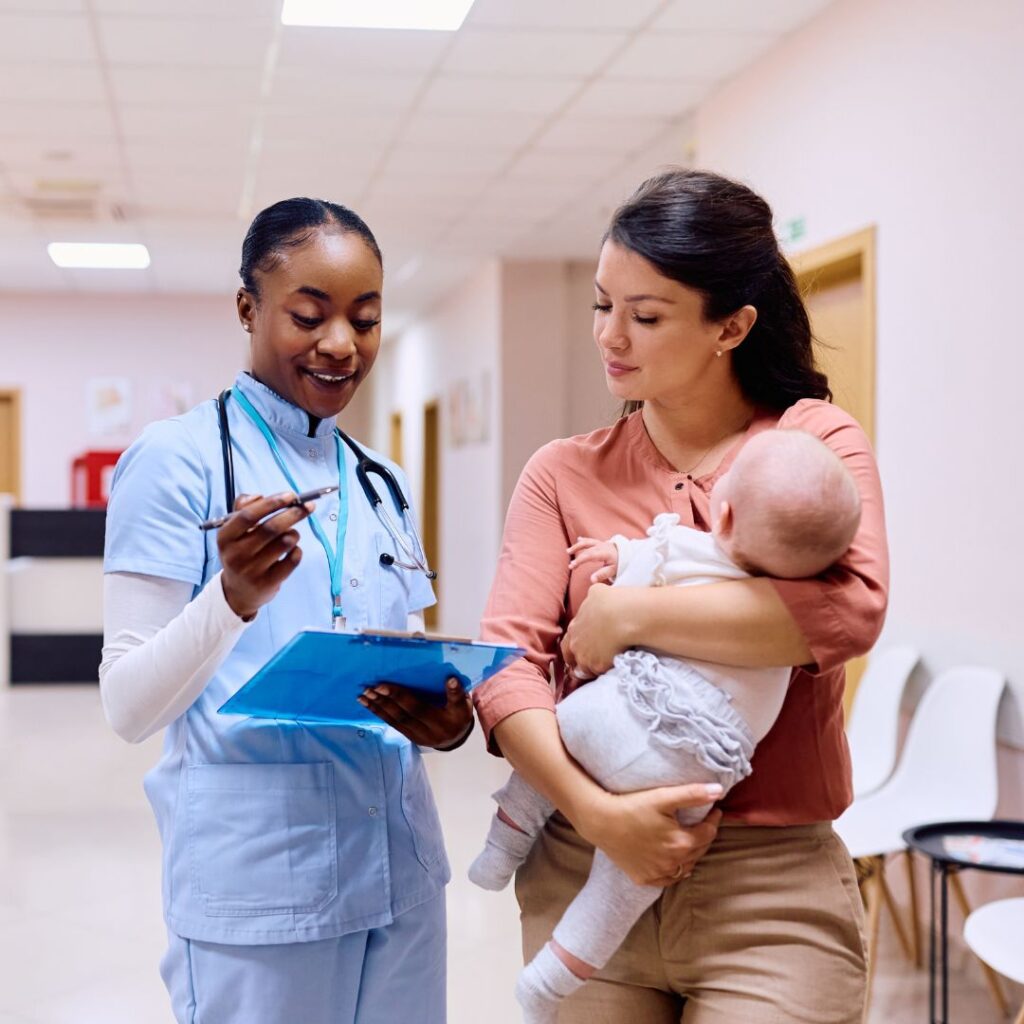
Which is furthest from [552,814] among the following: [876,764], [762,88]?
[762,88]

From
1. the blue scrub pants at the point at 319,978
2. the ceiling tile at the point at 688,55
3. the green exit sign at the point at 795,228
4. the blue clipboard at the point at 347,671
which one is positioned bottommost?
the blue scrub pants at the point at 319,978

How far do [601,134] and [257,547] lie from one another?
19.3 ft

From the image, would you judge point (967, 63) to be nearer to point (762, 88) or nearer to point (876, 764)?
point (762, 88)

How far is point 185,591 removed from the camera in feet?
4.87

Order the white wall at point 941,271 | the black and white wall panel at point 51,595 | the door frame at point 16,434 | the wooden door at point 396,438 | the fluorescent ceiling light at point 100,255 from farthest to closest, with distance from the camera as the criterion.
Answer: the wooden door at point 396,438
the door frame at point 16,434
the fluorescent ceiling light at point 100,255
the black and white wall panel at point 51,595
the white wall at point 941,271

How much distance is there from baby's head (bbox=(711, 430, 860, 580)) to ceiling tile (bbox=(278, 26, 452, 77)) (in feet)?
14.3

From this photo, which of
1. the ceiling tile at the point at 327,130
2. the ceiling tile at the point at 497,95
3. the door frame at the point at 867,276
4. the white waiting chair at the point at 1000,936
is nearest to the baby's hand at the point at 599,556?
the white waiting chair at the point at 1000,936

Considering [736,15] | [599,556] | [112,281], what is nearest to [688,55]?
[736,15]

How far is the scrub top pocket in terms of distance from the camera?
4.90ft

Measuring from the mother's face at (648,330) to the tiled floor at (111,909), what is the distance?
94.3 inches

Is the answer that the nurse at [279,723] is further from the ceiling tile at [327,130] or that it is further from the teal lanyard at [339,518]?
the ceiling tile at [327,130]

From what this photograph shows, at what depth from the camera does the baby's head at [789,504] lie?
123cm

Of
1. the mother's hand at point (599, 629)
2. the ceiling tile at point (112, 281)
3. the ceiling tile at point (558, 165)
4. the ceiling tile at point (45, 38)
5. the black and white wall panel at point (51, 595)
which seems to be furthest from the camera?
the ceiling tile at point (112, 281)

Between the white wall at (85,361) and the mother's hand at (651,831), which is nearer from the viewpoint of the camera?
the mother's hand at (651,831)
